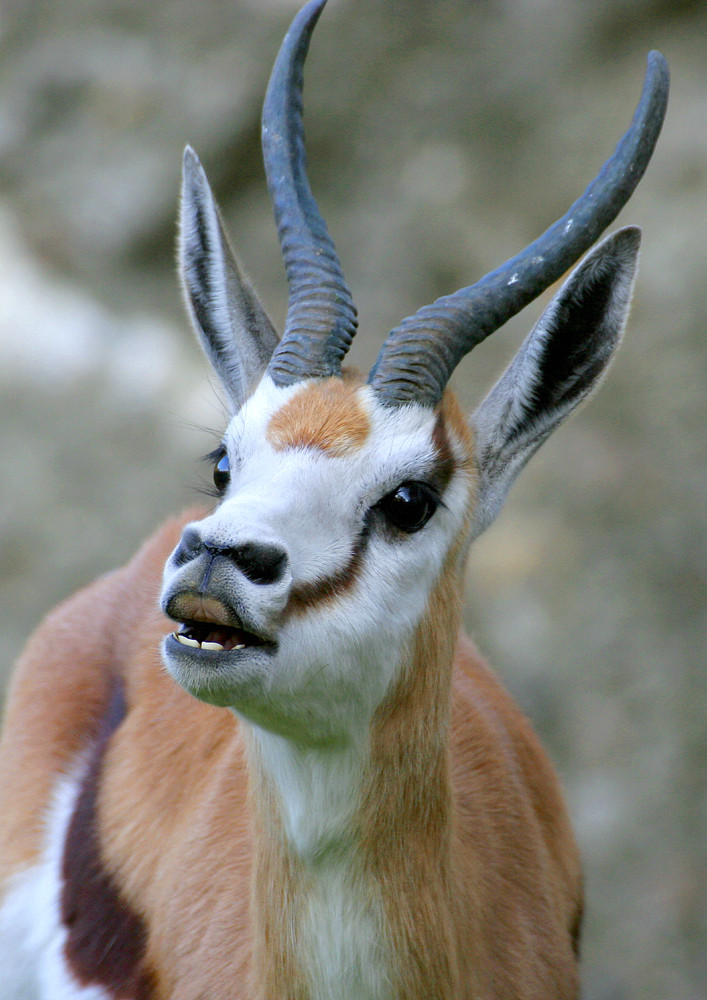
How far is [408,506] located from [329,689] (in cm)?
60

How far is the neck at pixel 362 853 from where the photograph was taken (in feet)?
11.0

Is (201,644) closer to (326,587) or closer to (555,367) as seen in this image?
(326,587)

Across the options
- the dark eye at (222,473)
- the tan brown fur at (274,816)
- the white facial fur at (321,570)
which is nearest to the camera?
the white facial fur at (321,570)

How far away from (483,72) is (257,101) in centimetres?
230

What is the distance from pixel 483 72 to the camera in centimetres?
1116

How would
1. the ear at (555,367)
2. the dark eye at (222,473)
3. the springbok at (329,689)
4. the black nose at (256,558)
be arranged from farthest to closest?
the ear at (555,367), the dark eye at (222,473), the springbok at (329,689), the black nose at (256,558)

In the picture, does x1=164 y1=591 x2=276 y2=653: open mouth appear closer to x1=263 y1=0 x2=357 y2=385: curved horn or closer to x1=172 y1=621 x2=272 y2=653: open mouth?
x1=172 y1=621 x2=272 y2=653: open mouth

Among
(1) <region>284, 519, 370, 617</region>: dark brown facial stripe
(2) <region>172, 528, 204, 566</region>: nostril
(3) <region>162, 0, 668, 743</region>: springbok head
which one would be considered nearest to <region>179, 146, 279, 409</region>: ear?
(3) <region>162, 0, 668, 743</region>: springbok head

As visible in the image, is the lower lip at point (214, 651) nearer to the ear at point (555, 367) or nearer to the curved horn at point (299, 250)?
the curved horn at point (299, 250)

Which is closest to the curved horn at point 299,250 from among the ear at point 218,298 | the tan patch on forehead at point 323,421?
the tan patch on forehead at point 323,421

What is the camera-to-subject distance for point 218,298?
13.6 ft

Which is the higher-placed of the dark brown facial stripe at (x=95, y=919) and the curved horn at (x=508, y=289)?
the curved horn at (x=508, y=289)

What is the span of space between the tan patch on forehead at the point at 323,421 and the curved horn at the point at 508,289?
5.0 inches

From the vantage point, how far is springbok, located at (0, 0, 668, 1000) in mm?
3096
